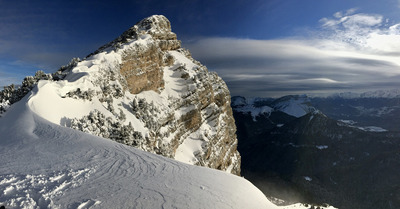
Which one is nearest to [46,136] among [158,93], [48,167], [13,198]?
[48,167]

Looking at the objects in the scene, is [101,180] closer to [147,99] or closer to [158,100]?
[147,99]

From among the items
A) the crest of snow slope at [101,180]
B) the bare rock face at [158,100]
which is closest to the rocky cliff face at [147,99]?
the bare rock face at [158,100]

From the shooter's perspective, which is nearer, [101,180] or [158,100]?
[101,180]

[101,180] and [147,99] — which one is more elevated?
[147,99]

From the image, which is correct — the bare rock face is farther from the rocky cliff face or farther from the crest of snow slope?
the crest of snow slope

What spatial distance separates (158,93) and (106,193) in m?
40.3

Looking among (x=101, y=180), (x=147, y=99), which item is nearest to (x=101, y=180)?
(x=101, y=180)

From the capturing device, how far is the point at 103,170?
31.4 ft

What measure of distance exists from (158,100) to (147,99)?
272 cm

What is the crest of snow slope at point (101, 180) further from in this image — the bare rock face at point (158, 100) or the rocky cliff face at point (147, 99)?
the bare rock face at point (158, 100)

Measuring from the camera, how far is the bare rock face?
100 ft

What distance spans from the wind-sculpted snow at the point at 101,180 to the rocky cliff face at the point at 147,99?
10063 millimetres

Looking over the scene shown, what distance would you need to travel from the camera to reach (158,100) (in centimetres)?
4519

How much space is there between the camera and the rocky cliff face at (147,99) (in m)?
26.3
